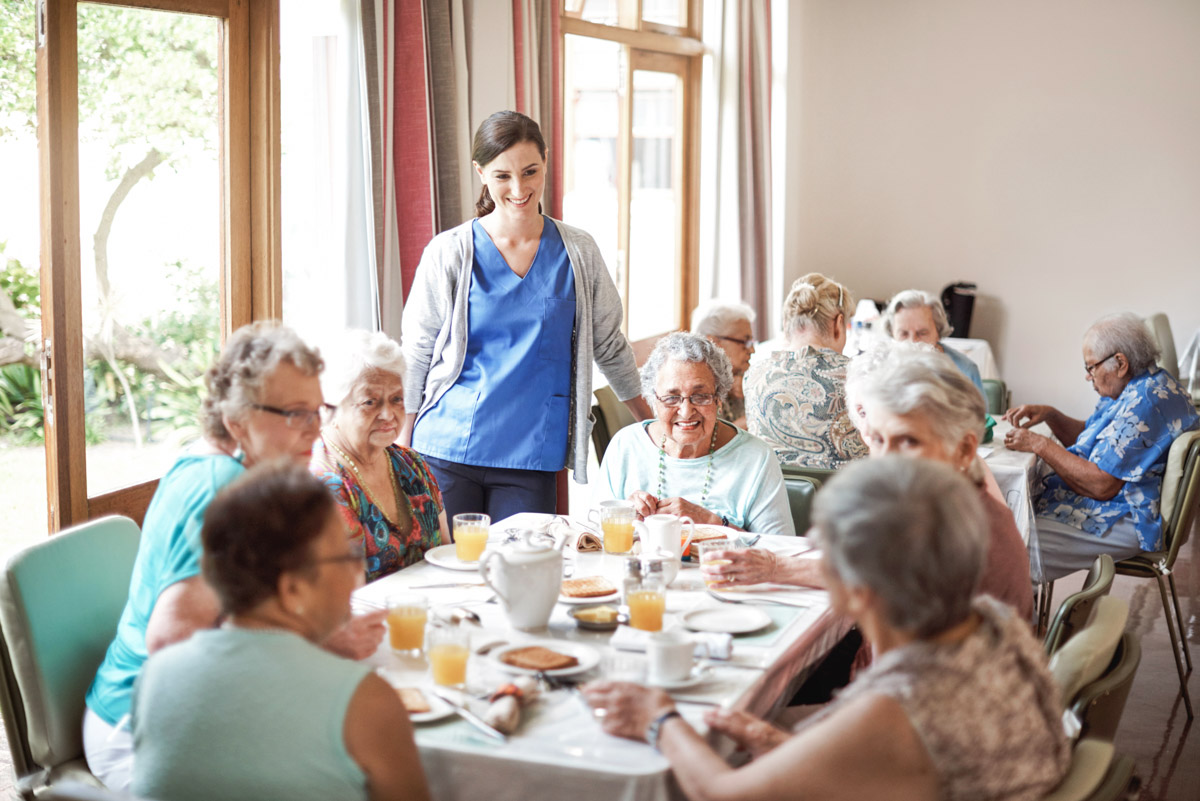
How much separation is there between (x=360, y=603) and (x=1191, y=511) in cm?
260

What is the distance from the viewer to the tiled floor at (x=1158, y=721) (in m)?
2.91

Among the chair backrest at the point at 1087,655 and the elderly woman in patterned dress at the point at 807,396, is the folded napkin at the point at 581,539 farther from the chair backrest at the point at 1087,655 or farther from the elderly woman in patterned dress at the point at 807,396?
the elderly woman in patterned dress at the point at 807,396

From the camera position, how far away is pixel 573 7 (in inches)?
207

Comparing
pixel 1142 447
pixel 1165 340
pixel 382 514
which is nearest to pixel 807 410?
pixel 1142 447

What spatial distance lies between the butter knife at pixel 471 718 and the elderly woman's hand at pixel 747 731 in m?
0.27

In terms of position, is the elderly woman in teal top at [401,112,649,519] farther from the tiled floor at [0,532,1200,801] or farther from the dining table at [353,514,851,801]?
the tiled floor at [0,532,1200,801]

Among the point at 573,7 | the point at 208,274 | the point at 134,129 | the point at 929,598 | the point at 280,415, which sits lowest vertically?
the point at 929,598

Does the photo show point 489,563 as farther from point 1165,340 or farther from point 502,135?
point 1165,340

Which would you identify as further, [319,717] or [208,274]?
[208,274]

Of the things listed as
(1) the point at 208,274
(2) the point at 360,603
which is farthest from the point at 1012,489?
(1) the point at 208,274

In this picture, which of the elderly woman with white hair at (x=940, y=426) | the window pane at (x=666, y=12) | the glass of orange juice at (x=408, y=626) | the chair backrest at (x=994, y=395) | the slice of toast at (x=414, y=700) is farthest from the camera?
the window pane at (x=666, y=12)

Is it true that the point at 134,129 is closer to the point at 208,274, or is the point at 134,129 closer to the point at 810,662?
the point at 208,274

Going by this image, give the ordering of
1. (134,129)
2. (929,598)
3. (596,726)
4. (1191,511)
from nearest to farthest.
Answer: (929,598) → (596,726) → (134,129) → (1191,511)

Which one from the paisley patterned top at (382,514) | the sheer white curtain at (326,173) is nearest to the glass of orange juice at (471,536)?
the paisley patterned top at (382,514)
